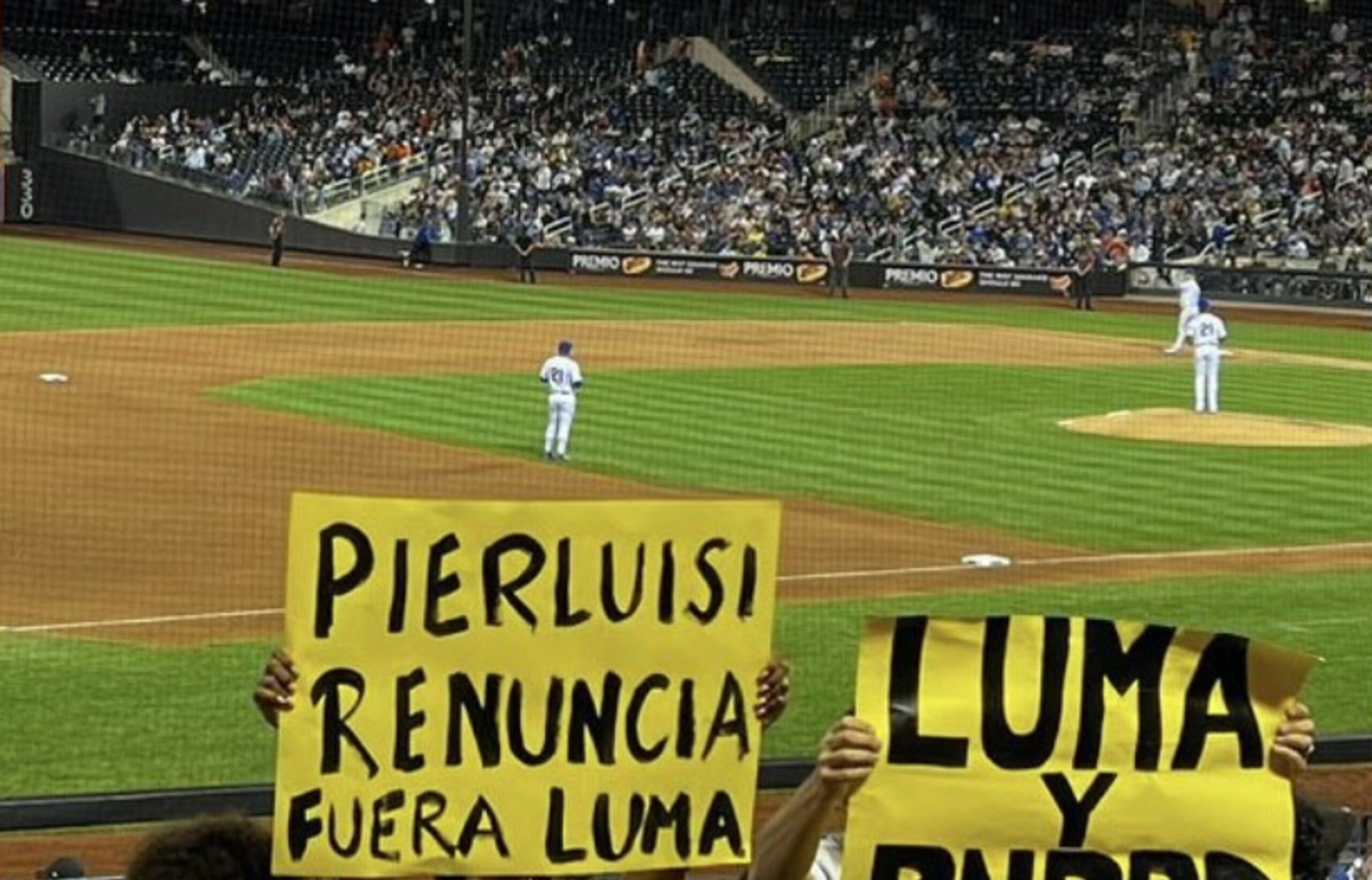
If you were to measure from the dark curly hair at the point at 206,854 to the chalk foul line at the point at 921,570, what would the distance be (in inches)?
515

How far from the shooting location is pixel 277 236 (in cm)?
5197

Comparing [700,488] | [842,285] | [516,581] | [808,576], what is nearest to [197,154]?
[842,285]

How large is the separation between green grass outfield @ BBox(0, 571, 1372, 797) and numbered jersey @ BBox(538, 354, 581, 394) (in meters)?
7.16

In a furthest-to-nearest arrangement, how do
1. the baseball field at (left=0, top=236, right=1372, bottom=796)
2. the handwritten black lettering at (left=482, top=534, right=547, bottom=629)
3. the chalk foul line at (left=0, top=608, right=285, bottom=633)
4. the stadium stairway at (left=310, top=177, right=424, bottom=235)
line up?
the stadium stairway at (left=310, top=177, right=424, bottom=235) < the chalk foul line at (left=0, top=608, right=285, bottom=633) < the baseball field at (left=0, top=236, right=1372, bottom=796) < the handwritten black lettering at (left=482, top=534, right=547, bottom=629)

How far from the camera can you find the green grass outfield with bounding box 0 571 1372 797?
1372cm

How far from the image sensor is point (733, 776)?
5723mm

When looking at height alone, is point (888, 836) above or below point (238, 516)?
above

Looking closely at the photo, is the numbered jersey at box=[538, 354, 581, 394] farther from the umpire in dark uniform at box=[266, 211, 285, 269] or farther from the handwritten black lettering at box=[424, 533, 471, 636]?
the umpire in dark uniform at box=[266, 211, 285, 269]

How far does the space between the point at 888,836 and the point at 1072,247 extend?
51022mm

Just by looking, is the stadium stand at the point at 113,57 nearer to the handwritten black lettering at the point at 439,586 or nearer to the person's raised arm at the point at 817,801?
the handwritten black lettering at the point at 439,586

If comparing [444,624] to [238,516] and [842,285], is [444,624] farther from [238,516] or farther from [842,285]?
[842,285]

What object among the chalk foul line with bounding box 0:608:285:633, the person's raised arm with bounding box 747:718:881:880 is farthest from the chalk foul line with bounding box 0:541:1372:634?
the person's raised arm with bounding box 747:718:881:880

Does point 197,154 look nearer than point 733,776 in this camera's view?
No

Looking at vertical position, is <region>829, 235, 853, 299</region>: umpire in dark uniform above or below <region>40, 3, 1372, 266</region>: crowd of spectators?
below
